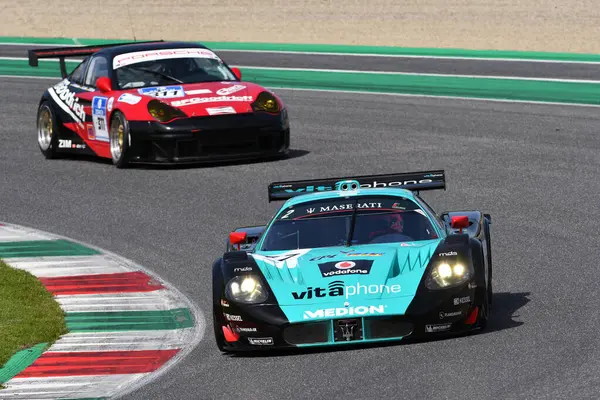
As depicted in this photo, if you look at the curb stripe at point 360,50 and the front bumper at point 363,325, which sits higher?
the front bumper at point 363,325

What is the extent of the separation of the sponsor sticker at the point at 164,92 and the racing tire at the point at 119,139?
399mm

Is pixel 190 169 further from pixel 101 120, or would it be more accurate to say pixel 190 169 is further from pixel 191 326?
pixel 191 326

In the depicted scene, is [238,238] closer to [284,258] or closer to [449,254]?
[284,258]

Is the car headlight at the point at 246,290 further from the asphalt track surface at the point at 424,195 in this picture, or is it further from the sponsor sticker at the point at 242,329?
the asphalt track surface at the point at 424,195

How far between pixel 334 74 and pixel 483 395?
667 inches

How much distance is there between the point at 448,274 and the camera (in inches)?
311

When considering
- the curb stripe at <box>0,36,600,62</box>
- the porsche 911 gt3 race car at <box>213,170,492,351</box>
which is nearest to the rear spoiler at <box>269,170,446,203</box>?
the porsche 911 gt3 race car at <box>213,170,492,351</box>

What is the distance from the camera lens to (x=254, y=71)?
24.0 meters

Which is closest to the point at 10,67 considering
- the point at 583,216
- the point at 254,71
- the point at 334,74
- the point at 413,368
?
the point at 254,71

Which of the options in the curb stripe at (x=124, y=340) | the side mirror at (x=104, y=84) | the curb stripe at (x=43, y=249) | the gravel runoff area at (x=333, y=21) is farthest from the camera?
the gravel runoff area at (x=333, y=21)

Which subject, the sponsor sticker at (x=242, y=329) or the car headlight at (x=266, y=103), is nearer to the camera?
the sponsor sticker at (x=242, y=329)

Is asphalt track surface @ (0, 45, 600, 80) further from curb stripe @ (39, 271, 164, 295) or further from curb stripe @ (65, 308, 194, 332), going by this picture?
curb stripe @ (65, 308, 194, 332)

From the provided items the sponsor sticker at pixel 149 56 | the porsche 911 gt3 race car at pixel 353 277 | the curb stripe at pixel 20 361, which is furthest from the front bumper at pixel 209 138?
the curb stripe at pixel 20 361

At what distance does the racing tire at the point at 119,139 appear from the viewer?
15234 mm
